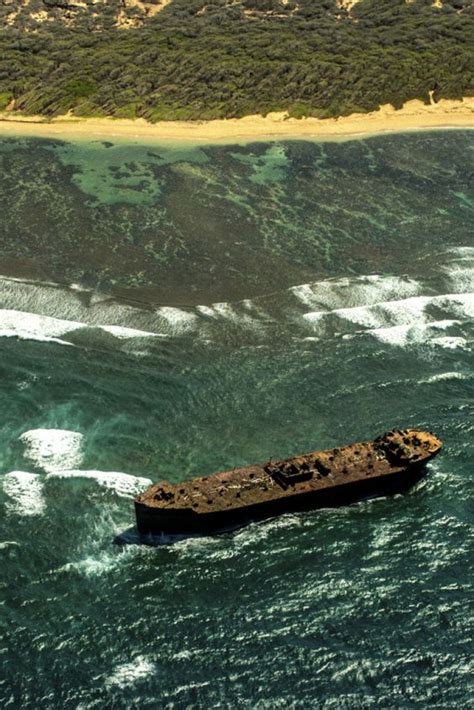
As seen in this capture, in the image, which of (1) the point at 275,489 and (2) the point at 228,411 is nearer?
(1) the point at 275,489

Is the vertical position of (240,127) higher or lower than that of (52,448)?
higher

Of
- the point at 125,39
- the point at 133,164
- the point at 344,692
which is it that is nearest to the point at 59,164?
the point at 133,164

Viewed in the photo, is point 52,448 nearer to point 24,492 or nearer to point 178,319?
point 24,492

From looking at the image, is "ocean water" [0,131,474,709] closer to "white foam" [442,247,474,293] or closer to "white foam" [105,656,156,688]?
"white foam" [105,656,156,688]

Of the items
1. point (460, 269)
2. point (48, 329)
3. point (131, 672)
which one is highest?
point (48, 329)

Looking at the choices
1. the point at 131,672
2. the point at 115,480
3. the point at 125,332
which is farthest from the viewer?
the point at 125,332

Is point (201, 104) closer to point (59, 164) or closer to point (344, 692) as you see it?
point (59, 164)

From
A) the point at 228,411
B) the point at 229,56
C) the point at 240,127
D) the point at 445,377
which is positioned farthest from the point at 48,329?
the point at 229,56

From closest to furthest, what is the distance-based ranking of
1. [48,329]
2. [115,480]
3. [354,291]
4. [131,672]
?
[131,672], [115,480], [48,329], [354,291]
